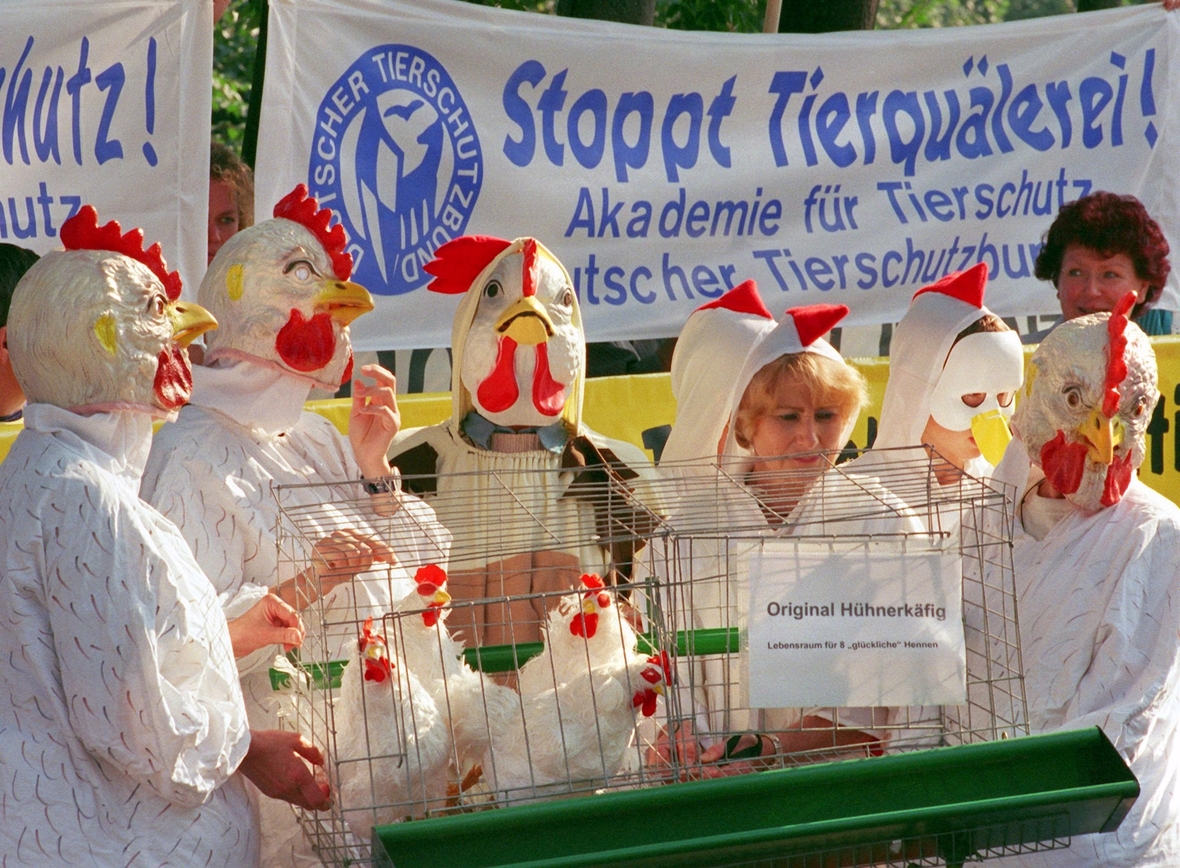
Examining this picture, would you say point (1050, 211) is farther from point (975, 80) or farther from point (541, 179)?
point (541, 179)

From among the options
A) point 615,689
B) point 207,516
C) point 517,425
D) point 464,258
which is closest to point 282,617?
point 207,516

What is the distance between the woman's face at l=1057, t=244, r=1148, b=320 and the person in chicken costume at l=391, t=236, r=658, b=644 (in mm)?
1790

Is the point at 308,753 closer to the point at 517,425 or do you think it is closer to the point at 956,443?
the point at 517,425

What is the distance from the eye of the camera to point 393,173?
4742 millimetres

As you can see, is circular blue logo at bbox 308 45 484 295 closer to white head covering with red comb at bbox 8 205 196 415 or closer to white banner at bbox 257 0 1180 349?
white banner at bbox 257 0 1180 349

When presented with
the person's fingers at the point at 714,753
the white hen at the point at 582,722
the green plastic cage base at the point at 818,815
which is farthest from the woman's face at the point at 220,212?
the green plastic cage base at the point at 818,815

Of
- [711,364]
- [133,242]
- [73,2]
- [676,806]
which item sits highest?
[73,2]

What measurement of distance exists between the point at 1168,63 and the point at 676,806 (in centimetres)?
426

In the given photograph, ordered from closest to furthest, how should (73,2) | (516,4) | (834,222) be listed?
(73,2), (834,222), (516,4)

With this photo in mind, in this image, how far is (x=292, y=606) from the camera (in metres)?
2.92

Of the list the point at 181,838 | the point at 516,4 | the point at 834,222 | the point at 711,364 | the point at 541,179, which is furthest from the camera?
the point at 516,4

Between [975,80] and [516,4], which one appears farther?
[516,4]

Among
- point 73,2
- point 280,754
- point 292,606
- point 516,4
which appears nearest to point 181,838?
point 280,754

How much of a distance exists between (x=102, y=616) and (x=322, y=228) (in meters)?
1.36
